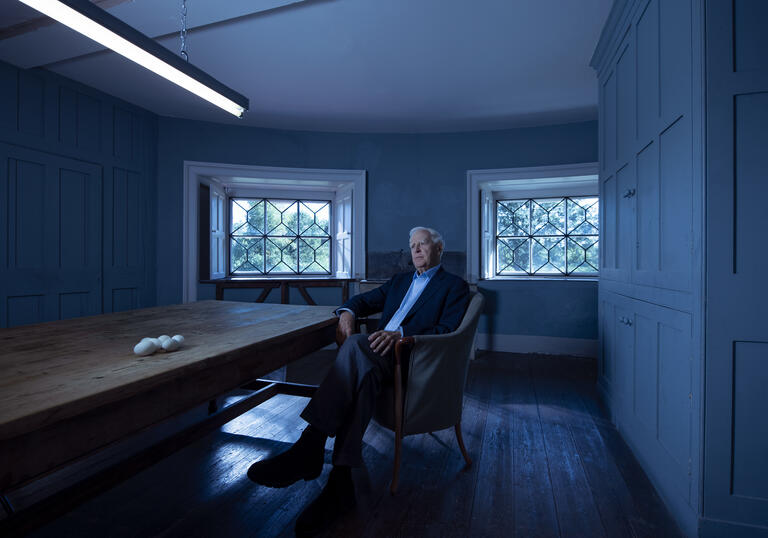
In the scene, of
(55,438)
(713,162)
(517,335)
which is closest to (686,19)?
(713,162)

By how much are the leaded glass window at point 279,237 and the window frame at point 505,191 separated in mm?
1869

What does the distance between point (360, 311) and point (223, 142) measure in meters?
3.36

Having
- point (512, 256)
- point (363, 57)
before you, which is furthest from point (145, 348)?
point (512, 256)

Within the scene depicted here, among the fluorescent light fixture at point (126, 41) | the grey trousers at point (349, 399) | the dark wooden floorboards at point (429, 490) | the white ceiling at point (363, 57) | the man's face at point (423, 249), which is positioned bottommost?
the dark wooden floorboards at point (429, 490)

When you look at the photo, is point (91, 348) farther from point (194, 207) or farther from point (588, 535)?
point (194, 207)

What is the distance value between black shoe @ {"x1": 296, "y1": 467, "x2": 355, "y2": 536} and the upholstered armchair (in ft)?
0.85

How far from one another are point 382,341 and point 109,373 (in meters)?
1.12

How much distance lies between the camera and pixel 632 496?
1.96 meters

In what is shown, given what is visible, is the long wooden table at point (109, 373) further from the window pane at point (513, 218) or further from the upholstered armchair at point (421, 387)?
the window pane at point (513, 218)

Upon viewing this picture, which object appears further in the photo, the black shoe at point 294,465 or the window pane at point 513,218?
the window pane at point 513,218

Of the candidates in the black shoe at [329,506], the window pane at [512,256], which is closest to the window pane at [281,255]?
the window pane at [512,256]

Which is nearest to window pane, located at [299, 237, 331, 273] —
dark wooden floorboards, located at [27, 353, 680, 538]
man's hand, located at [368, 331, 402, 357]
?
dark wooden floorboards, located at [27, 353, 680, 538]

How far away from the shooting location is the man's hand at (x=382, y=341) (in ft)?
6.52

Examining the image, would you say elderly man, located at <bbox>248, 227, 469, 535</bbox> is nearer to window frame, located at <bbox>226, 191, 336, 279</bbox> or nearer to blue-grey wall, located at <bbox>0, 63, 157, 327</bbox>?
blue-grey wall, located at <bbox>0, 63, 157, 327</bbox>
